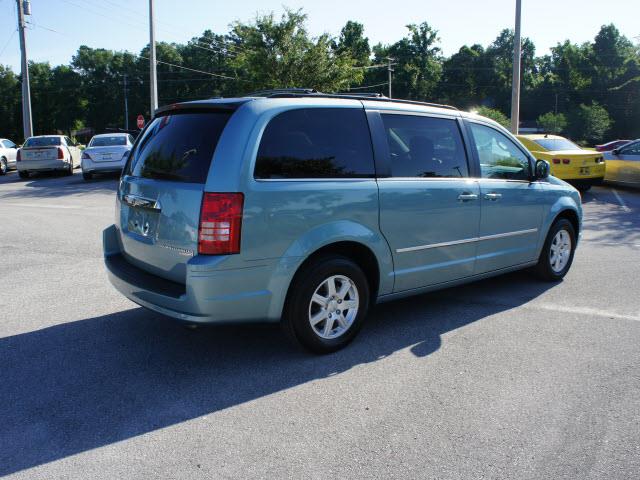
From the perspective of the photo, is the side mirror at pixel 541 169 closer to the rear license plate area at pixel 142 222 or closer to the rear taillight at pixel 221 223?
the rear taillight at pixel 221 223

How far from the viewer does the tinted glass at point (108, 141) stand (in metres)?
20.0

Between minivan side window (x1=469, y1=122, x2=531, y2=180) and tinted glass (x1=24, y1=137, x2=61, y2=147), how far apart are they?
1956 cm

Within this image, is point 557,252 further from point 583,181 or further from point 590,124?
point 590,124

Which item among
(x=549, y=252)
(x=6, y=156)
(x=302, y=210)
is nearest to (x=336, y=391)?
(x=302, y=210)

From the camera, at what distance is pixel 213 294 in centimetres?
378

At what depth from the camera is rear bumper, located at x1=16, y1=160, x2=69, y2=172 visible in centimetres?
2116

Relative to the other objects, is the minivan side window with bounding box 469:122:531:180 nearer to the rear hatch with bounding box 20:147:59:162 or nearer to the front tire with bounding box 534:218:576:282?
the front tire with bounding box 534:218:576:282

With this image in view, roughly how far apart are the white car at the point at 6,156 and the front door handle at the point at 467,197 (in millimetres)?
23173

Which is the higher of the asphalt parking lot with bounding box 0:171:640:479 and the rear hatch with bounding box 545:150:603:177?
the rear hatch with bounding box 545:150:603:177

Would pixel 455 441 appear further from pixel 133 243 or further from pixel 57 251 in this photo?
pixel 57 251

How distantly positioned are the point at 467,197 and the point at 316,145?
1.61 metres

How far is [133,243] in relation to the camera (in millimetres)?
4453

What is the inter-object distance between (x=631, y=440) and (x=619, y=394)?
604 millimetres

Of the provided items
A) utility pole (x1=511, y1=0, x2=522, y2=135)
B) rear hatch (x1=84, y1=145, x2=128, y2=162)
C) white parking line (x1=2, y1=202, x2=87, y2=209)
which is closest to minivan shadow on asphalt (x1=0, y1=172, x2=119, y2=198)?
rear hatch (x1=84, y1=145, x2=128, y2=162)
